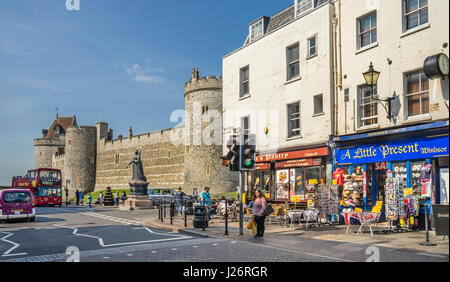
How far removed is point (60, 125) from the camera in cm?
9888

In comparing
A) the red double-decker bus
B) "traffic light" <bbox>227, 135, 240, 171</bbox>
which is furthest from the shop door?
the red double-decker bus

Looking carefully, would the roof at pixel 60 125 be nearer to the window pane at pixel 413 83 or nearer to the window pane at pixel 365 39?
the window pane at pixel 365 39

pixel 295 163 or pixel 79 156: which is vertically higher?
pixel 79 156

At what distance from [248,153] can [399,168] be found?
5227 millimetres

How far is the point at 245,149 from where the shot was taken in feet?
43.4

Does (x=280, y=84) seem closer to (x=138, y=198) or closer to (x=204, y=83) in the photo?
(x=138, y=198)

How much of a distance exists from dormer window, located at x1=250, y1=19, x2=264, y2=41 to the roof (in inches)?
3136

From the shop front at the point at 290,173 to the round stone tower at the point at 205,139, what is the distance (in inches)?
868

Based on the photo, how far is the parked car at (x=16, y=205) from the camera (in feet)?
61.5

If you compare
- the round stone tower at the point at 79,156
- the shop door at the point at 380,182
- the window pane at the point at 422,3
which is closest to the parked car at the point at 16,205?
the shop door at the point at 380,182

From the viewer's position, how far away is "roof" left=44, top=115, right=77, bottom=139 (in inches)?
3846

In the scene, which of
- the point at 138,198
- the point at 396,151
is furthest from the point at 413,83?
the point at 138,198
